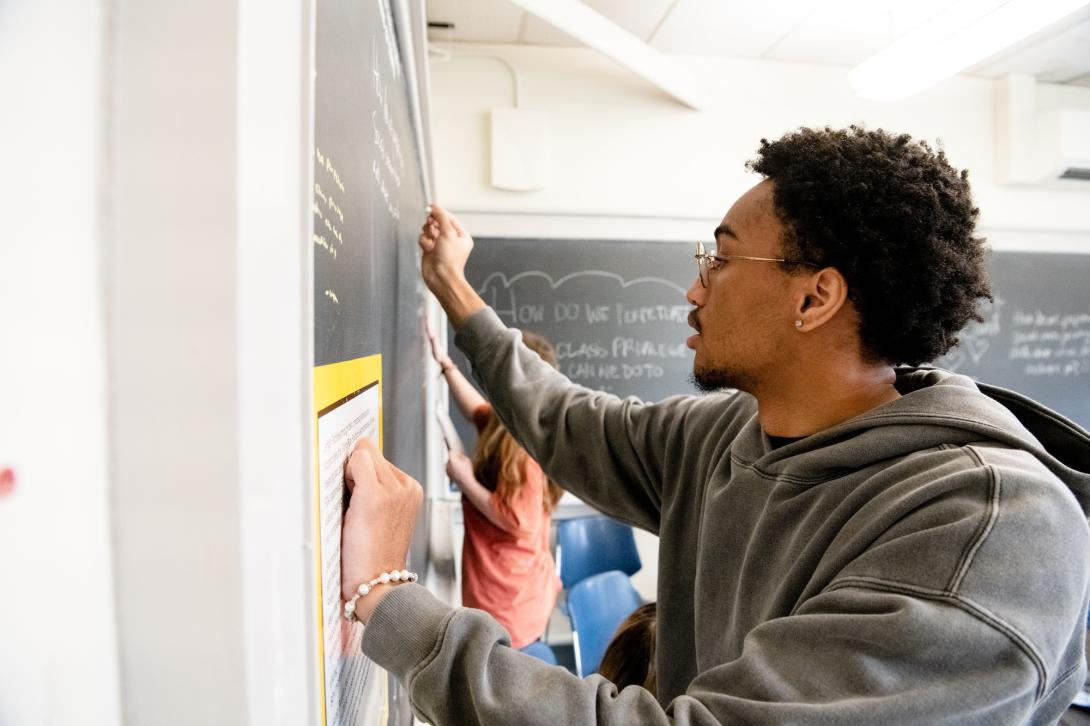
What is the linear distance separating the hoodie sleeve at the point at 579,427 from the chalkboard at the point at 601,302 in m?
1.66

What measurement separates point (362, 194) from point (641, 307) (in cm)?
246

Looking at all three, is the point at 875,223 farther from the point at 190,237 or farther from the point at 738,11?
the point at 738,11

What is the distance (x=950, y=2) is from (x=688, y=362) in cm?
171

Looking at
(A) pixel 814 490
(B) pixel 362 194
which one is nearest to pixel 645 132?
(A) pixel 814 490

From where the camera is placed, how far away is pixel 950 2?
7.82 feet

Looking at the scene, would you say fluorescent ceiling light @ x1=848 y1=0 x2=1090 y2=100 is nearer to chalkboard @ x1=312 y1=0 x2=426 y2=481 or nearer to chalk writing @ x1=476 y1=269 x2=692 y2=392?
chalk writing @ x1=476 y1=269 x2=692 y2=392

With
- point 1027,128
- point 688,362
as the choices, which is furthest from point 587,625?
point 1027,128

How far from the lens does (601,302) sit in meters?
2.89

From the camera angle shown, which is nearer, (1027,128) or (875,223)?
(875,223)

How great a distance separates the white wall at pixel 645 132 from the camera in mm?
2680

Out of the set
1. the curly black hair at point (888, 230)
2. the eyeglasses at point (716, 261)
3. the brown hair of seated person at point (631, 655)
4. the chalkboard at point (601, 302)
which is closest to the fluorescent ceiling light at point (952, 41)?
the chalkboard at point (601, 302)

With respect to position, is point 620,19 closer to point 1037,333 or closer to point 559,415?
point 559,415

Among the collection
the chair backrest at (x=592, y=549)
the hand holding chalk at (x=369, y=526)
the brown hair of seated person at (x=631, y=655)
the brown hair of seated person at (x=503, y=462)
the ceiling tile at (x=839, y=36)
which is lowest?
the chair backrest at (x=592, y=549)

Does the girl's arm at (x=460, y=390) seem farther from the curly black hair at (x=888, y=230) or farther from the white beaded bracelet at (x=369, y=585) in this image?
the white beaded bracelet at (x=369, y=585)
